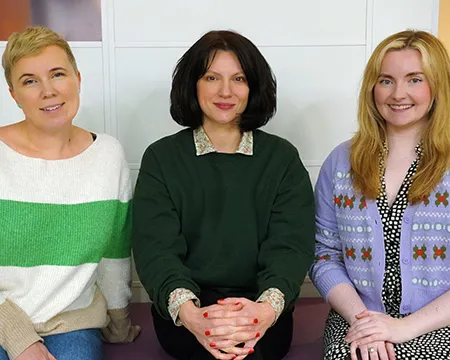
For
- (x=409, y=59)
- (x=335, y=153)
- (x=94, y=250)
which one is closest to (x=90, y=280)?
(x=94, y=250)

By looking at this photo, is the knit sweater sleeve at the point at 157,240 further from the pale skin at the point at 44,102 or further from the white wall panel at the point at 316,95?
the white wall panel at the point at 316,95

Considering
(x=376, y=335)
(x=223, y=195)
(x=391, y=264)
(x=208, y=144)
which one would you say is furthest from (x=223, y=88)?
(x=376, y=335)

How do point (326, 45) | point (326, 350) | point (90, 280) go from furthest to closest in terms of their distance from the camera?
point (326, 45), point (90, 280), point (326, 350)

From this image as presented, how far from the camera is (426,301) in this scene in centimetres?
172

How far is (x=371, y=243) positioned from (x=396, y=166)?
0.24 meters

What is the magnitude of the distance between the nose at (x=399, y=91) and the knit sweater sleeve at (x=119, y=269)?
838mm

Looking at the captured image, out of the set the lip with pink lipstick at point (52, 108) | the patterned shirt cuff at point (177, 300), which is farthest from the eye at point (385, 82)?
the lip with pink lipstick at point (52, 108)

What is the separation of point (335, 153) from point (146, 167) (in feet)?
1.94

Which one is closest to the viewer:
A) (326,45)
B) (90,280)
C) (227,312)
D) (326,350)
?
(227,312)

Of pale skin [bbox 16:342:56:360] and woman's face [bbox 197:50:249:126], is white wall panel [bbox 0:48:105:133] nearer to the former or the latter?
woman's face [bbox 197:50:249:126]

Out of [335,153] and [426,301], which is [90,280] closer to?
[335,153]

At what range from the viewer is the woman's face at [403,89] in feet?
5.63

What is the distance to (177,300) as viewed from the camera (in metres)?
1.62

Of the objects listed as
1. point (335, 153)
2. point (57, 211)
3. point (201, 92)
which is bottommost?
point (57, 211)
